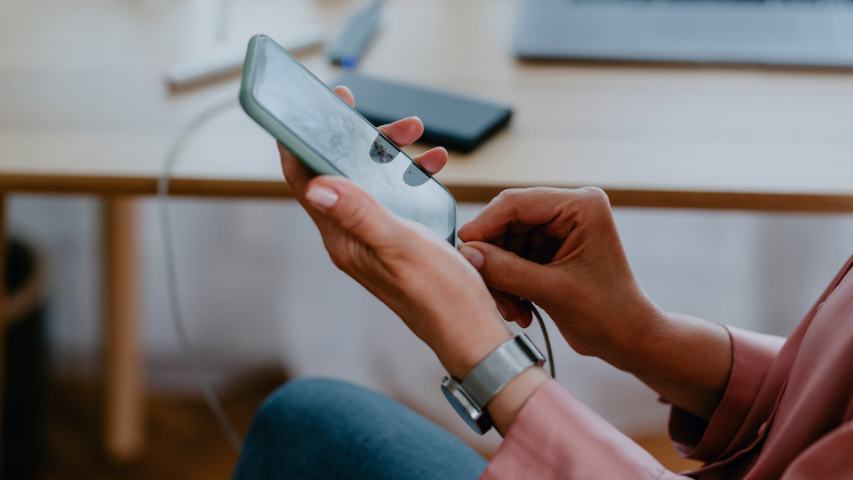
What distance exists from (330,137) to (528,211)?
0.16 m

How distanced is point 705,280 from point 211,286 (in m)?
0.75

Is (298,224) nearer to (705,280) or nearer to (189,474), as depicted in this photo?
(189,474)

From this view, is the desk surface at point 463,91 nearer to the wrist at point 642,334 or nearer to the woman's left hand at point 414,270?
the wrist at point 642,334

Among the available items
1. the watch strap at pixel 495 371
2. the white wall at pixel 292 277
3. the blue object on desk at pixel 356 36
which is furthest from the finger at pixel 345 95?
the white wall at pixel 292 277

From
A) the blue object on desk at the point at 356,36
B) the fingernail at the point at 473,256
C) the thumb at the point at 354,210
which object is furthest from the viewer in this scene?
the blue object on desk at the point at 356,36

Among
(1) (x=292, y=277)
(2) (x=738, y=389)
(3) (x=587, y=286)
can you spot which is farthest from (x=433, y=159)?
(1) (x=292, y=277)

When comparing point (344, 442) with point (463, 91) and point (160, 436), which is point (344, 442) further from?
point (160, 436)

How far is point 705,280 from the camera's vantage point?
1.56 meters

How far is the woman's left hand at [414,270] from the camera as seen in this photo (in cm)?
56

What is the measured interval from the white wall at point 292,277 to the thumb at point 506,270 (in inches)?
29.0

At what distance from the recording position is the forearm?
75 cm

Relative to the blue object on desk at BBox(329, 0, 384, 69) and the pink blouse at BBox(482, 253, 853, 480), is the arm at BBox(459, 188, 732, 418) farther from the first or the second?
the blue object on desk at BBox(329, 0, 384, 69)

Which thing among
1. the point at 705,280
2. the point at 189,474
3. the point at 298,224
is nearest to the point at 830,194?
the point at 705,280

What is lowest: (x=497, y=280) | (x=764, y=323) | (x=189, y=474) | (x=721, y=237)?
(x=189, y=474)
